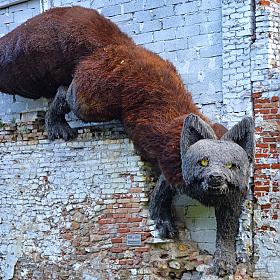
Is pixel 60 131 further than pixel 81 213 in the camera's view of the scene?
Yes

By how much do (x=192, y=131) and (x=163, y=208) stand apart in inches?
49.2

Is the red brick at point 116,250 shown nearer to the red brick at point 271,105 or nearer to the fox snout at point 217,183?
the fox snout at point 217,183

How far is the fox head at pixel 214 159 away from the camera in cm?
414

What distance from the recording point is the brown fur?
4977 mm

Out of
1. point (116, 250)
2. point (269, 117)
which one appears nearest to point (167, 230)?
point (116, 250)

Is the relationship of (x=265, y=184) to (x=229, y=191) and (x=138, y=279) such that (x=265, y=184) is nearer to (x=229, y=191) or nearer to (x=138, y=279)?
(x=229, y=191)

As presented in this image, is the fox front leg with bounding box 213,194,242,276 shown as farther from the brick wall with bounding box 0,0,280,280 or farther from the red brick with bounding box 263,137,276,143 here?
the red brick with bounding box 263,137,276,143

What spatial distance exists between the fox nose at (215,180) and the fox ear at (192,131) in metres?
0.51

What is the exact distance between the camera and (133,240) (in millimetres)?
5422

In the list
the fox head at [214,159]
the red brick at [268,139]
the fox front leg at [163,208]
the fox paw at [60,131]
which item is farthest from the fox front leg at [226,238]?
the fox paw at [60,131]

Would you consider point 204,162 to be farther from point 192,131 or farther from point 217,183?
point 192,131

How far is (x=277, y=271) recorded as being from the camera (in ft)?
16.4

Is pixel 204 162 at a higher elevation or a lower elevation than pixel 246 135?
lower

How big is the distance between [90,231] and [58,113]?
5.29ft
